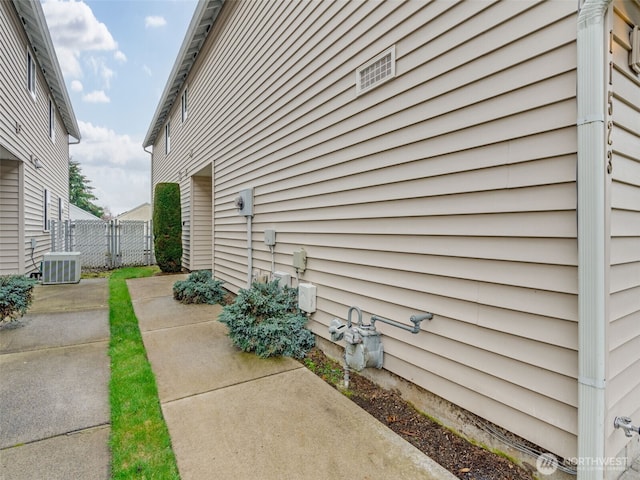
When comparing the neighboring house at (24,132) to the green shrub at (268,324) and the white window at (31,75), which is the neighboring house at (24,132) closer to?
the white window at (31,75)

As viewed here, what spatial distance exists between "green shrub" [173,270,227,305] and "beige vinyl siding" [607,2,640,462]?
217 inches

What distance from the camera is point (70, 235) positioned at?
10.8 metres

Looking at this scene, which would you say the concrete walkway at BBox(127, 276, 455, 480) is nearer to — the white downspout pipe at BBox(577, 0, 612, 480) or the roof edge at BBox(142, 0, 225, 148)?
the white downspout pipe at BBox(577, 0, 612, 480)

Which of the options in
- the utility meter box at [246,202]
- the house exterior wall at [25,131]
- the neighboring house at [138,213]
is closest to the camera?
the utility meter box at [246,202]

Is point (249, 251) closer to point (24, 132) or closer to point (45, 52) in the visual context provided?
point (24, 132)

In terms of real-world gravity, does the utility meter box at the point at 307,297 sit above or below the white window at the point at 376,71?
below

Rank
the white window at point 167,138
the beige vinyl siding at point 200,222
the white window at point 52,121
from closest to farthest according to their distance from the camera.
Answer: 1. the beige vinyl siding at point 200,222
2. the white window at point 52,121
3. the white window at point 167,138

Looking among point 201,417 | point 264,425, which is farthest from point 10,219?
point 264,425

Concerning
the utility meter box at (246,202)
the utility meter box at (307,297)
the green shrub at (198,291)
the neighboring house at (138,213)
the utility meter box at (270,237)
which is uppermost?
the neighboring house at (138,213)

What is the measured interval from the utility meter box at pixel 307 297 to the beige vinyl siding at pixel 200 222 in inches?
227

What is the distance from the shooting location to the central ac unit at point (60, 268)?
757 centimetres

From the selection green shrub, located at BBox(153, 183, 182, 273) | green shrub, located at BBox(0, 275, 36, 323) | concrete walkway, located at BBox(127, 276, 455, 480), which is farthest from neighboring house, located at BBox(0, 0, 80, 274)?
concrete walkway, located at BBox(127, 276, 455, 480)

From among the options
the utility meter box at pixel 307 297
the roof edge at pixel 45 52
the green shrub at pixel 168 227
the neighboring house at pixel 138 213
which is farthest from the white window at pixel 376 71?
the neighboring house at pixel 138 213

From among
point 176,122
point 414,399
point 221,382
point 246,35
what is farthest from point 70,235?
point 414,399
